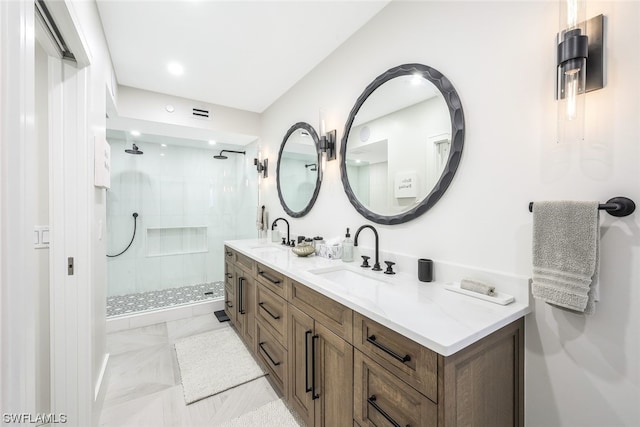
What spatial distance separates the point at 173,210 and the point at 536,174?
172 inches

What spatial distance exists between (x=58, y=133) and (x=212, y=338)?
2076mm

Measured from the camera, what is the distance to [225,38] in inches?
79.4

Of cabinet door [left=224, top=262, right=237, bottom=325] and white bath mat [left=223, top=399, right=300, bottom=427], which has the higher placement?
cabinet door [left=224, top=262, right=237, bottom=325]

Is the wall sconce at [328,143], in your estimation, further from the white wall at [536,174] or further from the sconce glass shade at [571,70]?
the sconce glass shade at [571,70]

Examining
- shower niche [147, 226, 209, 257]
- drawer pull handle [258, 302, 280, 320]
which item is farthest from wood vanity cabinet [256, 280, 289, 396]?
shower niche [147, 226, 209, 257]

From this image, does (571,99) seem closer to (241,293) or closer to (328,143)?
(328,143)

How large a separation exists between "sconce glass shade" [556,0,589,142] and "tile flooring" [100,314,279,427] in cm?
217

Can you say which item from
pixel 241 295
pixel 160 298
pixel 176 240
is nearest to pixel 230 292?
pixel 241 295

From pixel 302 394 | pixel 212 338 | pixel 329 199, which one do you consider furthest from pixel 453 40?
pixel 212 338

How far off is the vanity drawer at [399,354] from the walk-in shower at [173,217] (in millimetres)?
2831

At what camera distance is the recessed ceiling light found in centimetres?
239

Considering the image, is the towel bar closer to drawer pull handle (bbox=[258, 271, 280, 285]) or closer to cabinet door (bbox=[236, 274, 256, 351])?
drawer pull handle (bbox=[258, 271, 280, 285])

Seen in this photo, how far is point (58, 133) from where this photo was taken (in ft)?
4.44

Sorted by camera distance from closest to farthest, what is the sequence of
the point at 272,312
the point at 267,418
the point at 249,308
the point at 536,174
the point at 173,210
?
the point at 536,174 → the point at 267,418 → the point at 272,312 → the point at 249,308 → the point at 173,210
